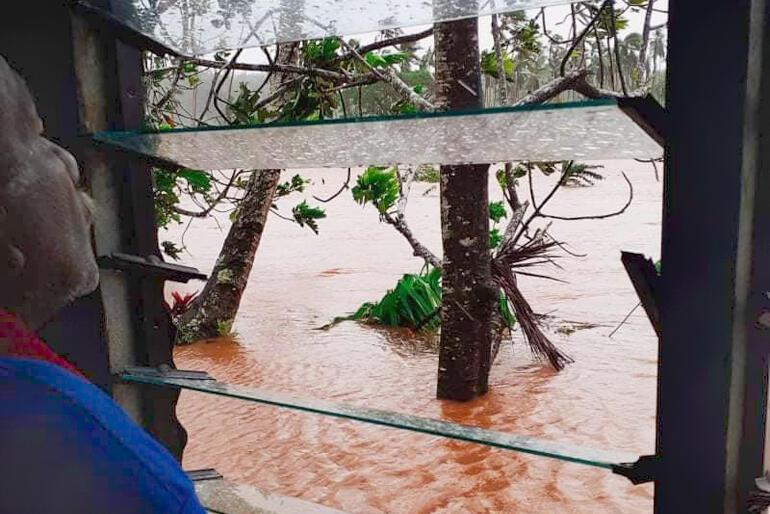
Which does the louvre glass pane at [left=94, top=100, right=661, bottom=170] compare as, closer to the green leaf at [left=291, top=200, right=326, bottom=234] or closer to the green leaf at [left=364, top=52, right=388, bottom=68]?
the green leaf at [left=364, top=52, right=388, bottom=68]

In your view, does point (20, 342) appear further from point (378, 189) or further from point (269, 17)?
point (378, 189)

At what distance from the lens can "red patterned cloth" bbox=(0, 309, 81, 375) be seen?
0.56 metres

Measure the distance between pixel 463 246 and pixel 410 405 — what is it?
43.6 inches

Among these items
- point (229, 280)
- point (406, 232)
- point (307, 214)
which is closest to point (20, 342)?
point (406, 232)

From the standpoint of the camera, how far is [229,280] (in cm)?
621

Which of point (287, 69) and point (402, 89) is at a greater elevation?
point (287, 69)

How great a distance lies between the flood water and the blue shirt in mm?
2550

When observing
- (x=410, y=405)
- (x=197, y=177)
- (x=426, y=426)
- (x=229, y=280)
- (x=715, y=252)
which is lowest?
(x=410, y=405)

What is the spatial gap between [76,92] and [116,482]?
0.81 meters

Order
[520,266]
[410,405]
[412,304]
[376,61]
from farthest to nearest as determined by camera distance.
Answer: [412,304] → [376,61] → [520,266] → [410,405]

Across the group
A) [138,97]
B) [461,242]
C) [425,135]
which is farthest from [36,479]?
[461,242]

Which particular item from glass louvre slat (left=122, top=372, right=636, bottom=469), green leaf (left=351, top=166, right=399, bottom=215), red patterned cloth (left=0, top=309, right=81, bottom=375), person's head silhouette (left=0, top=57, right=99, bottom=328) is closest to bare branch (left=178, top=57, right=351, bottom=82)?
green leaf (left=351, top=166, right=399, bottom=215)

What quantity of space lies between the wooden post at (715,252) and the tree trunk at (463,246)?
3.40 m

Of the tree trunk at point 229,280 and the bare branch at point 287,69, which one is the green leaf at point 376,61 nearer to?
the bare branch at point 287,69
